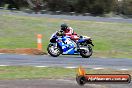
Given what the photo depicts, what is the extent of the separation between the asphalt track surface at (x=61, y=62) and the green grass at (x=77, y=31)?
2.98 meters

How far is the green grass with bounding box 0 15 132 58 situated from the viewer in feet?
92.5

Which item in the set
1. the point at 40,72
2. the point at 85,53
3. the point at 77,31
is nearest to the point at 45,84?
the point at 40,72

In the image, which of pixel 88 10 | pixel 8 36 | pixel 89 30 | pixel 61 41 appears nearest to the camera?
pixel 61 41

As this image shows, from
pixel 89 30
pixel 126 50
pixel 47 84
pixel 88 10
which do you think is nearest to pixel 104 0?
pixel 88 10

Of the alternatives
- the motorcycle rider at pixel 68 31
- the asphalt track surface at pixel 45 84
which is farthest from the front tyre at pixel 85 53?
the asphalt track surface at pixel 45 84

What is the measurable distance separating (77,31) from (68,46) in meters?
12.7

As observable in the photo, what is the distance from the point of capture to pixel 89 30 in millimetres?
36312

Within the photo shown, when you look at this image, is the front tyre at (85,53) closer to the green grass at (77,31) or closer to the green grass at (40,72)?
the green grass at (77,31)

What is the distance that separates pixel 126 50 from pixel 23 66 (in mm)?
10899

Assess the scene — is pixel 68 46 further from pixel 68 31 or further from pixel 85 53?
pixel 85 53

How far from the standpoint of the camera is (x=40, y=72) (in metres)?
17.0

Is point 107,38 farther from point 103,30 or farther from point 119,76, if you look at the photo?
point 119,76

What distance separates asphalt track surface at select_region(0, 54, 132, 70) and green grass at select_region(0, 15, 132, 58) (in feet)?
9.77

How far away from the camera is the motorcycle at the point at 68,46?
2261cm
